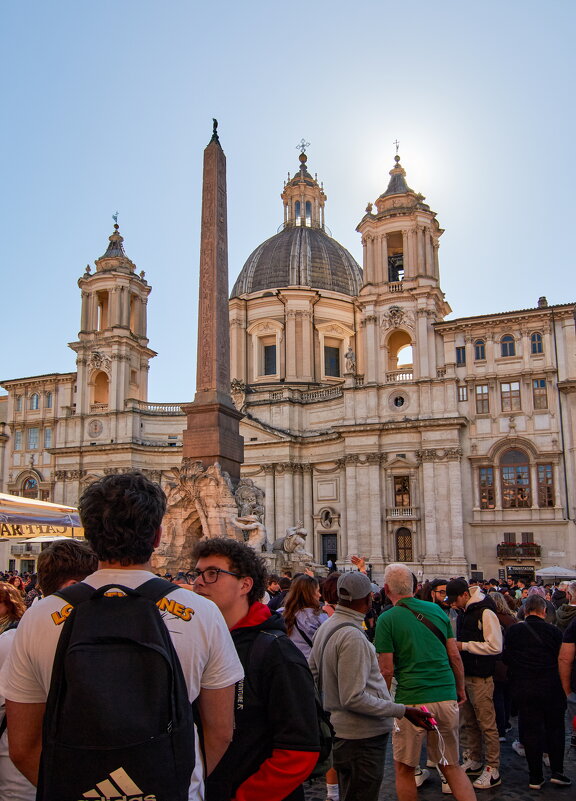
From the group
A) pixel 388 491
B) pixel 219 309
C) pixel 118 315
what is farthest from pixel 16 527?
pixel 118 315

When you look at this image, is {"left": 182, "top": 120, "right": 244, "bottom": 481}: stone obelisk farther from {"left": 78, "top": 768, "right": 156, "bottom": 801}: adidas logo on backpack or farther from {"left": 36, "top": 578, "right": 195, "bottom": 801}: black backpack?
{"left": 78, "top": 768, "right": 156, "bottom": 801}: adidas logo on backpack

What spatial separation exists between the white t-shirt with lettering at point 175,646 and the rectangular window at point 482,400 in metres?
37.0

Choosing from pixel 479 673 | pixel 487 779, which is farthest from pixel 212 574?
pixel 487 779

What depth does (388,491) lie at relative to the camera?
130 ft

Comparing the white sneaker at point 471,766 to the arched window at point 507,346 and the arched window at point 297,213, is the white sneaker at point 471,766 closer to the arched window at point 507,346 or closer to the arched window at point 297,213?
the arched window at point 507,346

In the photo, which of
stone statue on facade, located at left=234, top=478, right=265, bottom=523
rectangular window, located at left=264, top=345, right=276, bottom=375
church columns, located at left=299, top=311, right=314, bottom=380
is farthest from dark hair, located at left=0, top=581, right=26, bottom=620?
rectangular window, located at left=264, top=345, right=276, bottom=375

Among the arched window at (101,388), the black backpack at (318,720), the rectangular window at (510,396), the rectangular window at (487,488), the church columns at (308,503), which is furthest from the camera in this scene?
the arched window at (101,388)

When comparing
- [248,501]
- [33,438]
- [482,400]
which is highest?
[482,400]

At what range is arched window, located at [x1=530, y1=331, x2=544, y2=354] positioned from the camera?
37.6 meters

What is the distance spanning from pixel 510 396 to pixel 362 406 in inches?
328

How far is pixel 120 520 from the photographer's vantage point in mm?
2803

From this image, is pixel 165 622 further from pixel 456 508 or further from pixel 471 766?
pixel 456 508

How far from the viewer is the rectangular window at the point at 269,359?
5025 centimetres

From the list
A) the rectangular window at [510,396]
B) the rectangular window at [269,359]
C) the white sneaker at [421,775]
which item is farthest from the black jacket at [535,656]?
the rectangular window at [269,359]
